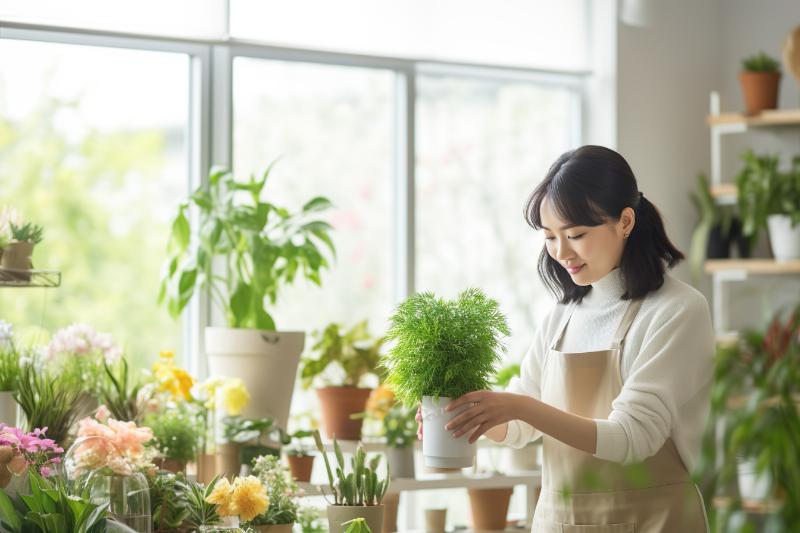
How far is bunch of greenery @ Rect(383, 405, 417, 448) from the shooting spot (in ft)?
10.8

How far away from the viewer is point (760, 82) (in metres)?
4.05

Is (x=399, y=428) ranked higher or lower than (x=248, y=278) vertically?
lower

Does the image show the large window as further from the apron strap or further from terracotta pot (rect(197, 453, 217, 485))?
the apron strap

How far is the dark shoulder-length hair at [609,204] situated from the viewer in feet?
7.11

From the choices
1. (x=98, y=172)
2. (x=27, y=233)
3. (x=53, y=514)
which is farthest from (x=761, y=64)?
(x=53, y=514)

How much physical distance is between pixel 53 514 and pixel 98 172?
1965 millimetres

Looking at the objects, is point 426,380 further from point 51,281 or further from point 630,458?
point 51,281

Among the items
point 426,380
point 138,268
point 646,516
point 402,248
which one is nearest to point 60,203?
point 138,268

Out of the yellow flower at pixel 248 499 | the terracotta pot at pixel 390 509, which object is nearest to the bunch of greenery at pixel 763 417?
the yellow flower at pixel 248 499

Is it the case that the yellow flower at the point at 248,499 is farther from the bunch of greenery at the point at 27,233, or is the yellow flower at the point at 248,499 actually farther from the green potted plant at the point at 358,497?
the bunch of greenery at the point at 27,233

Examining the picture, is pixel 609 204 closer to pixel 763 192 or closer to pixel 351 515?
pixel 351 515

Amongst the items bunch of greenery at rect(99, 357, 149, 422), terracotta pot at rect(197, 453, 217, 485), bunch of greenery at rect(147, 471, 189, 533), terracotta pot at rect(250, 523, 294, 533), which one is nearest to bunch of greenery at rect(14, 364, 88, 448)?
bunch of greenery at rect(99, 357, 149, 422)

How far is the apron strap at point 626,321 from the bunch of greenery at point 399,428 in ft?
3.80

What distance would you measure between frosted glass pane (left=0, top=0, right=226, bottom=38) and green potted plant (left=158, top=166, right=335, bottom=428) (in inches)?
21.3
